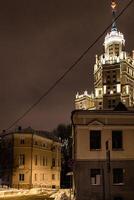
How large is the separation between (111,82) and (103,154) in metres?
121

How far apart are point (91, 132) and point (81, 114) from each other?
1.75m

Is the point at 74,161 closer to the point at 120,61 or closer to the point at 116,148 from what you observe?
the point at 116,148

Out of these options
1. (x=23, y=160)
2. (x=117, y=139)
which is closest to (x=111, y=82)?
(x=23, y=160)

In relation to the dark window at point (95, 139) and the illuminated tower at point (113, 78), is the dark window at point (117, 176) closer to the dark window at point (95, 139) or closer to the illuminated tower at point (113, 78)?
the dark window at point (95, 139)

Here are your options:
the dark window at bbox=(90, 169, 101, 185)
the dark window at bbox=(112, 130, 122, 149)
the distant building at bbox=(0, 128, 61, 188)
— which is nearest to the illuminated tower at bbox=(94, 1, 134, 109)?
the distant building at bbox=(0, 128, 61, 188)

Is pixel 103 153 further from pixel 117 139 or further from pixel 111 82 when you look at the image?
pixel 111 82

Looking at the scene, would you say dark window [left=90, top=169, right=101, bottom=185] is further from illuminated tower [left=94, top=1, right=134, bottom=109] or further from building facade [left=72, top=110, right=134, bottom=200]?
illuminated tower [left=94, top=1, right=134, bottom=109]

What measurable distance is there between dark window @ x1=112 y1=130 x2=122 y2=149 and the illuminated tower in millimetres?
109086

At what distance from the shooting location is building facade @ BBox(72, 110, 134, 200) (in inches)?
1277

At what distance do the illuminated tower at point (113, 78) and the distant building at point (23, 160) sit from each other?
72347 mm

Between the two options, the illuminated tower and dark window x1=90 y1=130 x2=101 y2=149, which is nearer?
dark window x1=90 y1=130 x2=101 y2=149

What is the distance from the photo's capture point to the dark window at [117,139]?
33.8m

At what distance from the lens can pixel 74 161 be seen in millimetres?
32906

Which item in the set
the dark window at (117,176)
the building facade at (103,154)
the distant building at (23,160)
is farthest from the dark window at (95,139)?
the distant building at (23,160)
